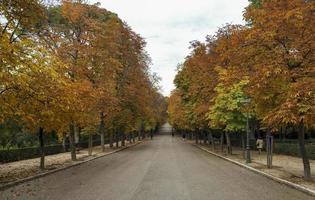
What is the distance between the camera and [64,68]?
74.5 feet

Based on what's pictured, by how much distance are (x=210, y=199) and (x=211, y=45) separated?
3070cm

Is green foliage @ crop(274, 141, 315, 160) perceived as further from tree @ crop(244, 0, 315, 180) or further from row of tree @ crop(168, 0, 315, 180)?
tree @ crop(244, 0, 315, 180)

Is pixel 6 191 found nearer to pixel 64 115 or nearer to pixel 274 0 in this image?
pixel 64 115

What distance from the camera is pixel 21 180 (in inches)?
727

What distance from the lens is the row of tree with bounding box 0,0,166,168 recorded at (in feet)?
55.2

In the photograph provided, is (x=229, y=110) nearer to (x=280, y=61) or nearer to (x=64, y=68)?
(x=64, y=68)

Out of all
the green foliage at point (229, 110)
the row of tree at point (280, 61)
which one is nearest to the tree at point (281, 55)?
the row of tree at point (280, 61)

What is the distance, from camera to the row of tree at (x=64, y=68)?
55.2 feet

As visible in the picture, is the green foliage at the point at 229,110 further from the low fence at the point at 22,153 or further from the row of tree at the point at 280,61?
the low fence at the point at 22,153

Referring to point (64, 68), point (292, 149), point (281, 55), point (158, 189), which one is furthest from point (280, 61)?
point (292, 149)

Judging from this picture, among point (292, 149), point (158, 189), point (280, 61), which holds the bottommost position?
point (158, 189)

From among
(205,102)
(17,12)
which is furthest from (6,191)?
(205,102)

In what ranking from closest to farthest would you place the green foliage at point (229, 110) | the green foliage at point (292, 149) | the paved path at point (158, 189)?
the paved path at point (158, 189)
the green foliage at point (292, 149)
the green foliage at point (229, 110)

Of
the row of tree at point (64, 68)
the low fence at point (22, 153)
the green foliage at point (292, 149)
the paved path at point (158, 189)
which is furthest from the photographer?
the green foliage at point (292, 149)
